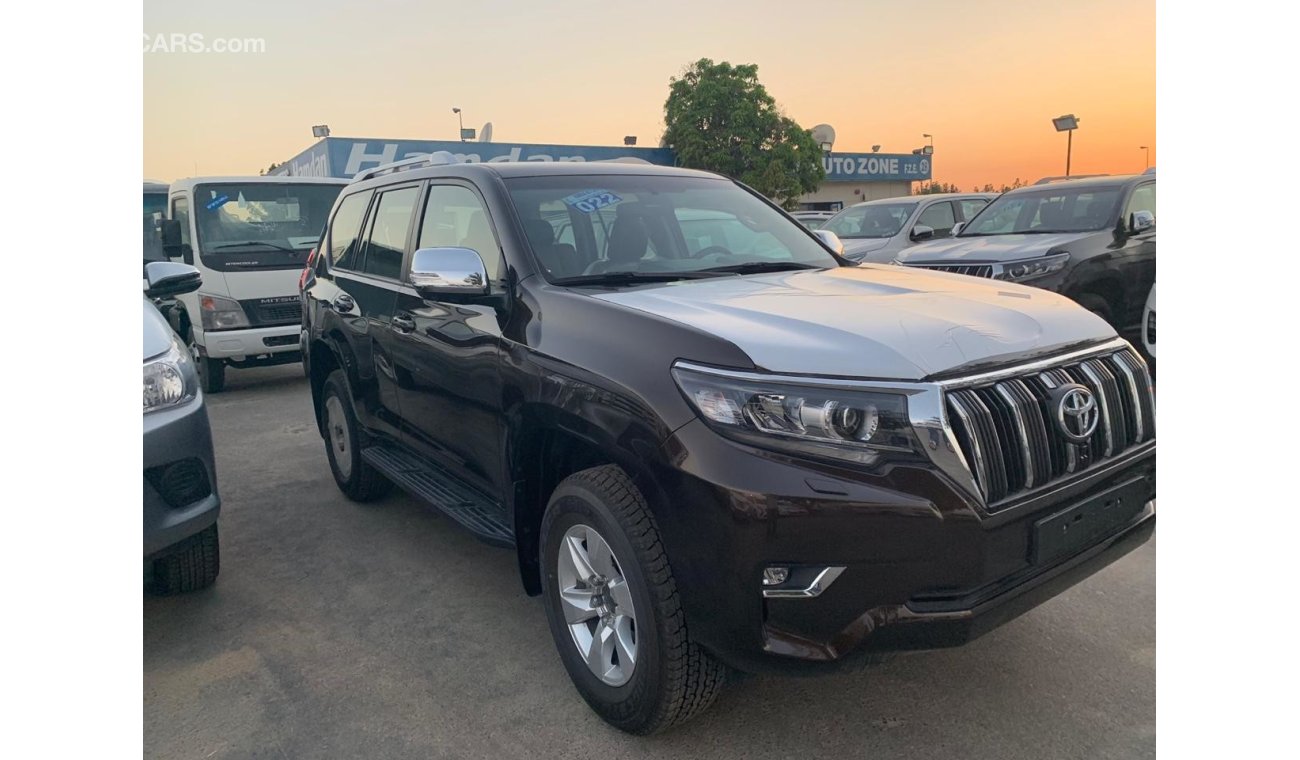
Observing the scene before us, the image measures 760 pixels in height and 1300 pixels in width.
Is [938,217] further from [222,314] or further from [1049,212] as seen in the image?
[222,314]

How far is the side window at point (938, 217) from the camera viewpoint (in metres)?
11.2

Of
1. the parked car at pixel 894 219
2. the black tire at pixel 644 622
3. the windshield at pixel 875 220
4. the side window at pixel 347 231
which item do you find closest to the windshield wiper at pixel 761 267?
the black tire at pixel 644 622

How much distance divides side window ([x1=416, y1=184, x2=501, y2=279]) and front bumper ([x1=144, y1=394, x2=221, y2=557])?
1189 millimetres

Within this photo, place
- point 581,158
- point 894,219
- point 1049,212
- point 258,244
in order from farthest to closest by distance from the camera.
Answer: point 581,158, point 894,219, point 258,244, point 1049,212

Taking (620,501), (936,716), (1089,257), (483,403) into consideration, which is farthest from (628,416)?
(1089,257)

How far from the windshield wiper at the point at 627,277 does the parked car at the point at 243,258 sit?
6.41 m

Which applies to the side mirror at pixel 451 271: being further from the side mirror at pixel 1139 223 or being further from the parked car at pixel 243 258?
the side mirror at pixel 1139 223

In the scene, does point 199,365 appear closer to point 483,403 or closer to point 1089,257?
point 483,403

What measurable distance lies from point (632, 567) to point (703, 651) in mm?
310

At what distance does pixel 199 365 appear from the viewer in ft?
29.5

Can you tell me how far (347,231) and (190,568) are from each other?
2039mm

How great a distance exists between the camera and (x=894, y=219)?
1153cm

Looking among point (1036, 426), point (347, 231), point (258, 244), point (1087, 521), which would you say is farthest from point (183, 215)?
point (1087, 521)

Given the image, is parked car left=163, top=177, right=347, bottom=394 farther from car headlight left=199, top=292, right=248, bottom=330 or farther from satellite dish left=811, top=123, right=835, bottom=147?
satellite dish left=811, top=123, right=835, bottom=147
